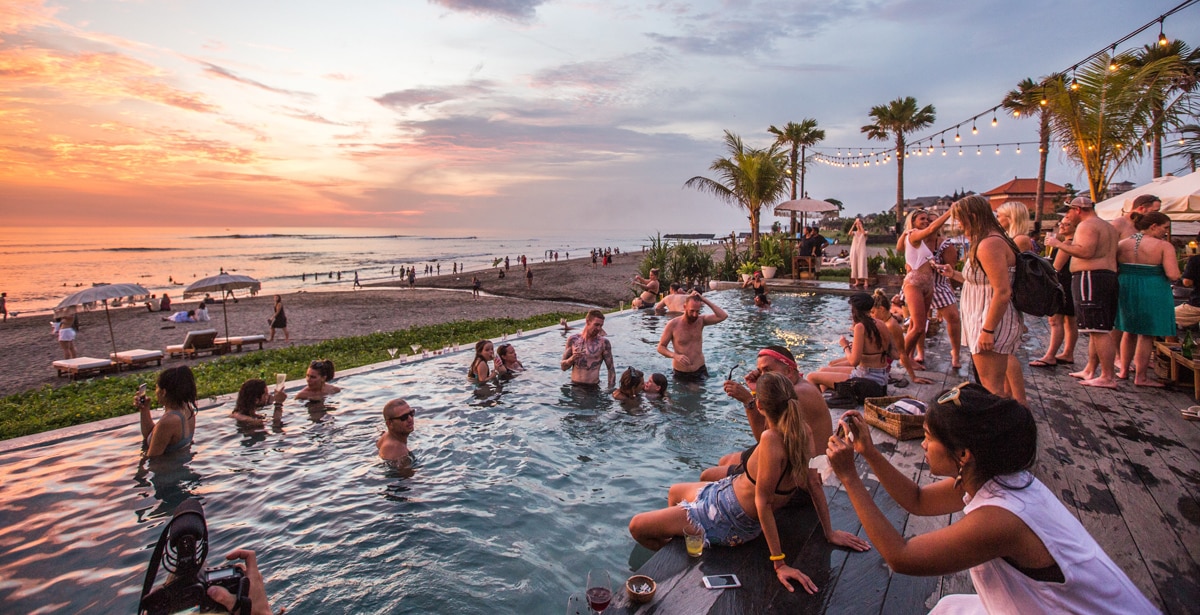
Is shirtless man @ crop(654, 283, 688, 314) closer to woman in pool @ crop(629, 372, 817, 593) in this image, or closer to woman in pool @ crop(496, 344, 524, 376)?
woman in pool @ crop(496, 344, 524, 376)

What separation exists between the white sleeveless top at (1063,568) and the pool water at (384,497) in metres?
3.21

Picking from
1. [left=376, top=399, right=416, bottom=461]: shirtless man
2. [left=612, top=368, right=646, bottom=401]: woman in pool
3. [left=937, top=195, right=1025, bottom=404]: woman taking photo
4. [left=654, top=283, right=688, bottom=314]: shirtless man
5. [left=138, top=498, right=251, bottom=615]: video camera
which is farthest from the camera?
[left=654, top=283, right=688, bottom=314]: shirtless man

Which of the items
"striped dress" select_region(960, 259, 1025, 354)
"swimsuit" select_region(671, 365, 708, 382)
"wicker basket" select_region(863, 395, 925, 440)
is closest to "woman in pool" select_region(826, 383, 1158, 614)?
"wicker basket" select_region(863, 395, 925, 440)

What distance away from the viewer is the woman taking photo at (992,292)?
4645 millimetres

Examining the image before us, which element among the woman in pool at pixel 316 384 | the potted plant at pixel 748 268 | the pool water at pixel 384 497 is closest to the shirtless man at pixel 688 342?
the pool water at pixel 384 497

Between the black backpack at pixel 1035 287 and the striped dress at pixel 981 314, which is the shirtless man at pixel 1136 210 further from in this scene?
the striped dress at pixel 981 314

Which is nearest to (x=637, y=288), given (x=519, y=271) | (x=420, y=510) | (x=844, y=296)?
(x=844, y=296)

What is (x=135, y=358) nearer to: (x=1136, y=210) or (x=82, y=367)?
(x=82, y=367)

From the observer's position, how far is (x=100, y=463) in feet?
21.6

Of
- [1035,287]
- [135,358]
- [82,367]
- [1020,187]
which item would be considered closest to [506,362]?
[1035,287]

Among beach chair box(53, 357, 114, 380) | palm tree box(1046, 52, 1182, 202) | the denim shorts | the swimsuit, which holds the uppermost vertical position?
palm tree box(1046, 52, 1182, 202)

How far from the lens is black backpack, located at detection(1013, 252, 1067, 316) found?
4.73m

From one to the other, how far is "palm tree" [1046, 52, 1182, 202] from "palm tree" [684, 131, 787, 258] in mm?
12387

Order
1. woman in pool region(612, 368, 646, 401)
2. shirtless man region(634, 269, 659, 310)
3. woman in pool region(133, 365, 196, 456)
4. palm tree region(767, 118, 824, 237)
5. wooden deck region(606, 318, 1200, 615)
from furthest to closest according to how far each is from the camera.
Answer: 1. palm tree region(767, 118, 824, 237)
2. shirtless man region(634, 269, 659, 310)
3. woman in pool region(612, 368, 646, 401)
4. woman in pool region(133, 365, 196, 456)
5. wooden deck region(606, 318, 1200, 615)
